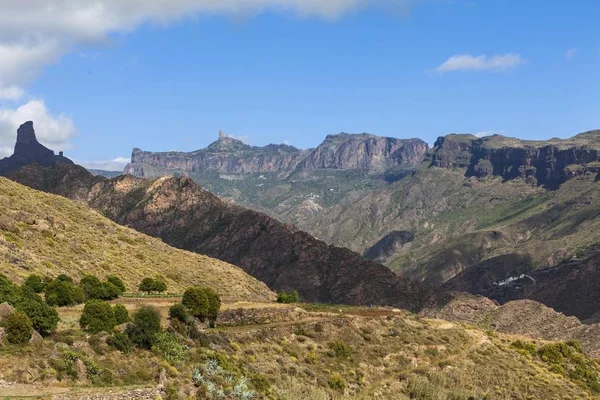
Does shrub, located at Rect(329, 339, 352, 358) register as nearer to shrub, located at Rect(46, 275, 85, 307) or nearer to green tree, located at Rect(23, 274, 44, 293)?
shrub, located at Rect(46, 275, 85, 307)

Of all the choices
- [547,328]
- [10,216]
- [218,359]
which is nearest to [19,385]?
[218,359]

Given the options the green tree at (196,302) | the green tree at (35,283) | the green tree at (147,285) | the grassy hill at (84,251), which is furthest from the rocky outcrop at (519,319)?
the green tree at (35,283)

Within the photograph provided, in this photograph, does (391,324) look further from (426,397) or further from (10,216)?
(10,216)

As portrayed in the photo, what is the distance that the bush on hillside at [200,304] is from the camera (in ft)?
143

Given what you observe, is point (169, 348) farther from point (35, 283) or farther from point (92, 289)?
point (92, 289)

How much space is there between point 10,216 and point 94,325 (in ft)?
143

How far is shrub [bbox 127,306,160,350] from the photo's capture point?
3200 cm

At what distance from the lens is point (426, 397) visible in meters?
43.0

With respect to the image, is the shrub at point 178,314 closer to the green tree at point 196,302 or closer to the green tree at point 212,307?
the green tree at point 196,302

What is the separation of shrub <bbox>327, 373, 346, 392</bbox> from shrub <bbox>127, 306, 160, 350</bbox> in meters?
12.1

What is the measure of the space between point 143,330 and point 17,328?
6.11 meters

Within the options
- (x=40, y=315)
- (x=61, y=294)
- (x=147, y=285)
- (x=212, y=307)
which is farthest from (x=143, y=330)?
(x=147, y=285)

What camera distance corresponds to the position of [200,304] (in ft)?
144

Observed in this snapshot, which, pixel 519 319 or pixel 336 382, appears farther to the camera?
pixel 519 319
